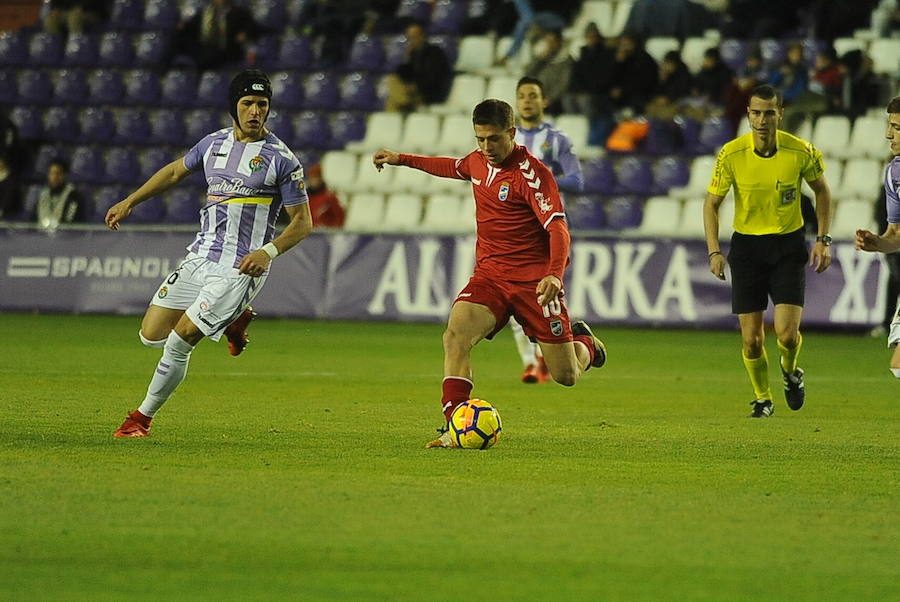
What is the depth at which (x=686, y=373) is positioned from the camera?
15.1 meters

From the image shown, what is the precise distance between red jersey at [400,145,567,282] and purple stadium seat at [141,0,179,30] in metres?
18.0

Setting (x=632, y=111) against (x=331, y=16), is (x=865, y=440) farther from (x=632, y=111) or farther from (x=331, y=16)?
(x=331, y=16)

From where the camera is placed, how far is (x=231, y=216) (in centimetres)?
947

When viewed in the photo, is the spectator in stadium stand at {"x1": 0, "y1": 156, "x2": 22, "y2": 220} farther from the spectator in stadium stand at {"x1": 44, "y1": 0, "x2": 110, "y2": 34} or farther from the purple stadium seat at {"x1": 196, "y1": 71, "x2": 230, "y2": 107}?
the spectator in stadium stand at {"x1": 44, "y1": 0, "x2": 110, "y2": 34}

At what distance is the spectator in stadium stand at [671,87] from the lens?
2230cm

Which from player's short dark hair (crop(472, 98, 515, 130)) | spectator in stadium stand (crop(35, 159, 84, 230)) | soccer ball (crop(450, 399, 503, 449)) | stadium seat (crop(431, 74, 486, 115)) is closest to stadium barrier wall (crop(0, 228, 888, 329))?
spectator in stadium stand (crop(35, 159, 84, 230))

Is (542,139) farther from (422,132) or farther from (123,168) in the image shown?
(123,168)

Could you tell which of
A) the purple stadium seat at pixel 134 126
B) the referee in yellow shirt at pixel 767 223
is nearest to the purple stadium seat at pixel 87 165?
the purple stadium seat at pixel 134 126

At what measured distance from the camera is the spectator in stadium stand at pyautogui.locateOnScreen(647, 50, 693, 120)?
2230cm

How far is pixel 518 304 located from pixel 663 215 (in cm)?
1253

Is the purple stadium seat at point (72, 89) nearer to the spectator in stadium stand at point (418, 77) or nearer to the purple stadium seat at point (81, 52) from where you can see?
the purple stadium seat at point (81, 52)

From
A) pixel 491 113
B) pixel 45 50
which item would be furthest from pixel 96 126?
pixel 491 113

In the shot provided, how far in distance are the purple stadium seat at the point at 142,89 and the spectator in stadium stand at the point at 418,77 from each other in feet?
12.2

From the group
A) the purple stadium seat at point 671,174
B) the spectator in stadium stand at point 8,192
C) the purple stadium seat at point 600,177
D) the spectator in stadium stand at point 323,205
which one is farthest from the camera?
the spectator in stadium stand at point 8,192
